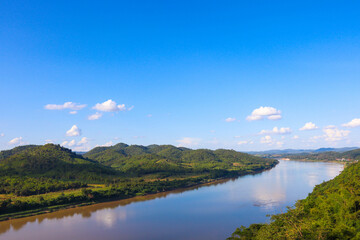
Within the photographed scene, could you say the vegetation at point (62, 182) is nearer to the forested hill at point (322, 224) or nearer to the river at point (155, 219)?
the river at point (155, 219)

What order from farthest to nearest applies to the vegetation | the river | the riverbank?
the vegetation
the riverbank
the river

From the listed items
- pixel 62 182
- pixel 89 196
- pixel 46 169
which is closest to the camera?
pixel 89 196

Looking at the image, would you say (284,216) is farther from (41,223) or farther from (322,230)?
(41,223)

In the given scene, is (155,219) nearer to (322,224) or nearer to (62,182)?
(322,224)

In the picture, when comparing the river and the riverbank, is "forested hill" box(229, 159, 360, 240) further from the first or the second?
the riverbank

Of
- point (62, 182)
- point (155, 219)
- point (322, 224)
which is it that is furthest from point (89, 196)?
point (322, 224)

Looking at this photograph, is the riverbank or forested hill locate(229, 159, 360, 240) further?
the riverbank

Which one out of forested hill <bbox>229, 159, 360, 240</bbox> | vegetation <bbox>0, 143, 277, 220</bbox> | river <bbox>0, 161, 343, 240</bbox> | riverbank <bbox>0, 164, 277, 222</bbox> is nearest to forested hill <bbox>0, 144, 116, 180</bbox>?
vegetation <bbox>0, 143, 277, 220</bbox>

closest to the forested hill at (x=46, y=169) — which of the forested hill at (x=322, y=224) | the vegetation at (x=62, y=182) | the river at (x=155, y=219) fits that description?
the vegetation at (x=62, y=182)

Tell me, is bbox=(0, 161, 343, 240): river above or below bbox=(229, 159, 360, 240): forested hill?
below
